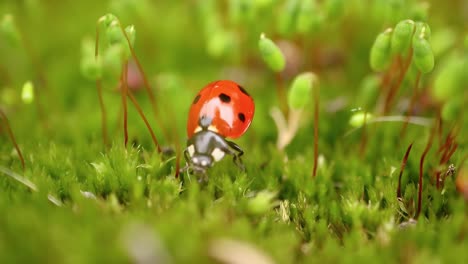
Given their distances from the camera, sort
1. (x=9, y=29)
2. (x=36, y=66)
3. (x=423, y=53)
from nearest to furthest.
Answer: (x=423, y=53), (x=9, y=29), (x=36, y=66)

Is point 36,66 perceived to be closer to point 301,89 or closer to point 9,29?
point 9,29

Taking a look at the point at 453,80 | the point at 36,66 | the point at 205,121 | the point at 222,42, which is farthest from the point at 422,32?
the point at 36,66

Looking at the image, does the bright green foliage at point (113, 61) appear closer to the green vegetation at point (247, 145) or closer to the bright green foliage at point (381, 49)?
the green vegetation at point (247, 145)

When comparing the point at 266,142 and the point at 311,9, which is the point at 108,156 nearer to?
the point at 266,142

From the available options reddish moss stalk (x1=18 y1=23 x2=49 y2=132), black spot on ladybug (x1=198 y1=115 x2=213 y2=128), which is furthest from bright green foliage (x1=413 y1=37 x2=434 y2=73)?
reddish moss stalk (x1=18 y1=23 x2=49 y2=132)

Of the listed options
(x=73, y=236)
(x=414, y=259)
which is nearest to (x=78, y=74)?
(x=73, y=236)

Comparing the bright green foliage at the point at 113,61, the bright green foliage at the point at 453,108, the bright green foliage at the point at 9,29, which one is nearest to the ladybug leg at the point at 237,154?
the bright green foliage at the point at 113,61

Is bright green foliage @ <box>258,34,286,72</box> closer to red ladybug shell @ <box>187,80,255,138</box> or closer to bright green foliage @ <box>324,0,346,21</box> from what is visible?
red ladybug shell @ <box>187,80,255,138</box>
